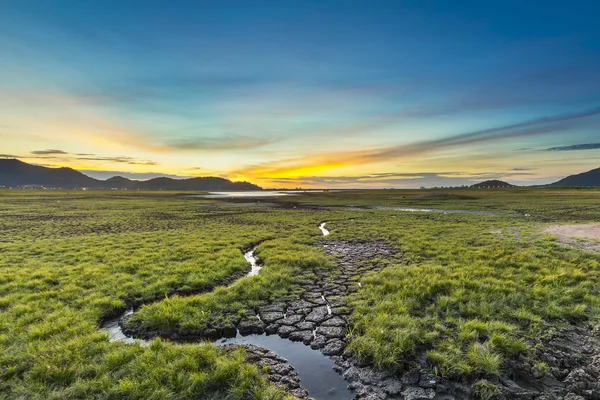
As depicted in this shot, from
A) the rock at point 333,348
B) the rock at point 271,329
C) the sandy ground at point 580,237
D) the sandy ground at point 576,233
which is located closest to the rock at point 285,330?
the rock at point 271,329

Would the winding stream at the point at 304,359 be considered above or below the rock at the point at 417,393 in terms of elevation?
below

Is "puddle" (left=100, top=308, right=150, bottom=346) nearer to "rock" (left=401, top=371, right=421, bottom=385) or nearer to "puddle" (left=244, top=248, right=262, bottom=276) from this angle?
"puddle" (left=244, top=248, right=262, bottom=276)

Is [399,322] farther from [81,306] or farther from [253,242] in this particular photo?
[253,242]

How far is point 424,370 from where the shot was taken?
720cm

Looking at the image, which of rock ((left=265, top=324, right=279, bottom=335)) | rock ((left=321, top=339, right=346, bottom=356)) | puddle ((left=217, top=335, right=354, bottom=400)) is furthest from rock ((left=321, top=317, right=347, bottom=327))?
rock ((left=265, top=324, right=279, bottom=335))

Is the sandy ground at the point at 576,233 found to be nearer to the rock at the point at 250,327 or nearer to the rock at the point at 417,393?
the rock at the point at 417,393

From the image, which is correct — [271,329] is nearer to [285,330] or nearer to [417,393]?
[285,330]

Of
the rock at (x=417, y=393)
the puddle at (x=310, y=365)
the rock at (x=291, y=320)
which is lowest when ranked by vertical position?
the puddle at (x=310, y=365)

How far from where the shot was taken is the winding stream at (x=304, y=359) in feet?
22.1

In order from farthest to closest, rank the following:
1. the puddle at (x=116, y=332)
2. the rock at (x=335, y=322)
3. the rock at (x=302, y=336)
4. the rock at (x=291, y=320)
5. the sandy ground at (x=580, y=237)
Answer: the sandy ground at (x=580, y=237) < the rock at (x=291, y=320) < the rock at (x=335, y=322) < the rock at (x=302, y=336) < the puddle at (x=116, y=332)

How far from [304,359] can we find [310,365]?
0.30 meters

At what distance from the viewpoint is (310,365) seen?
774 centimetres

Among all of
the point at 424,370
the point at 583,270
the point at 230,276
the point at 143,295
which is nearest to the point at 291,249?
the point at 230,276

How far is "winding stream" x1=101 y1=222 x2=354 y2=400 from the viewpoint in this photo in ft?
22.1
